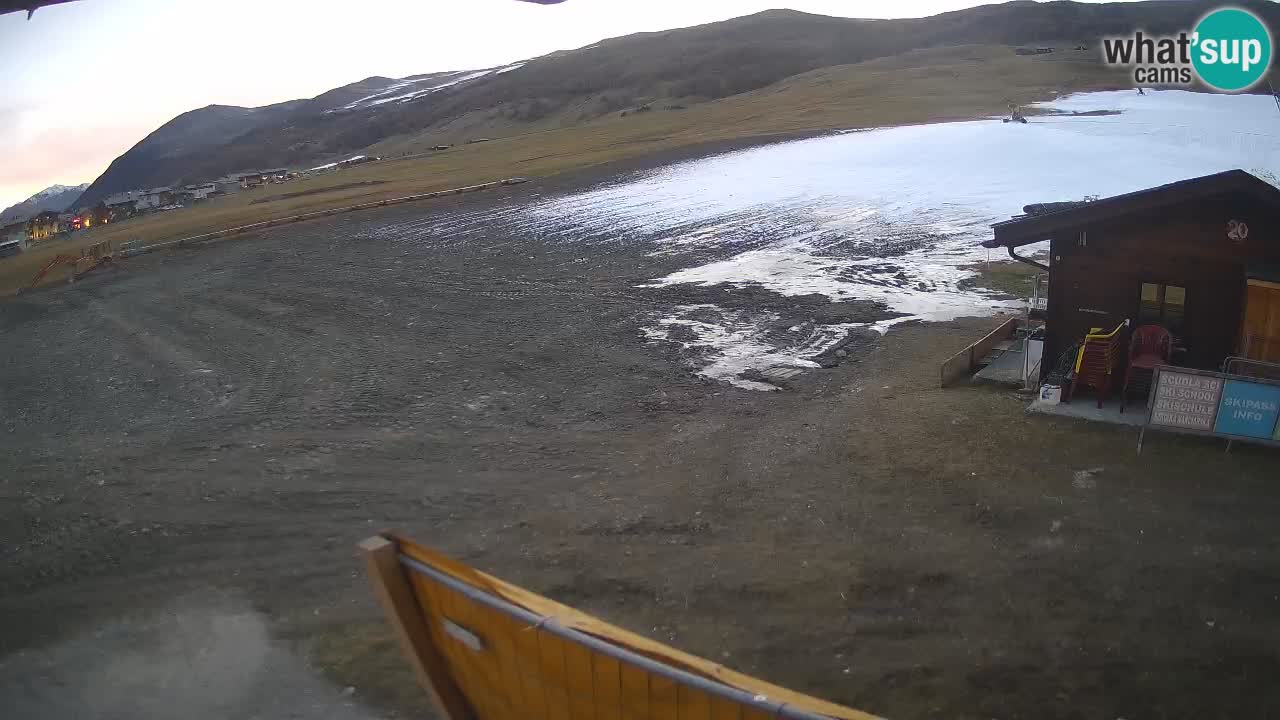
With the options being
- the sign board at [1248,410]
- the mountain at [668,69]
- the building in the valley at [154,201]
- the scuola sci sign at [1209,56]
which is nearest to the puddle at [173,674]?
the sign board at [1248,410]

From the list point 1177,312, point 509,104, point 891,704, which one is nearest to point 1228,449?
point 1177,312

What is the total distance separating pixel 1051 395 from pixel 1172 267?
277cm

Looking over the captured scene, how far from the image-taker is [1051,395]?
43.9 ft

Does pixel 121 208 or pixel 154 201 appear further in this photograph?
pixel 154 201

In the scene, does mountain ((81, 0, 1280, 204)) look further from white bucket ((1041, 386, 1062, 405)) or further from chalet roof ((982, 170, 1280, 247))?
white bucket ((1041, 386, 1062, 405))

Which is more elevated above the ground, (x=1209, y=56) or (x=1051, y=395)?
(x=1209, y=56)

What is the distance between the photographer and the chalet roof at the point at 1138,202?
38.5ft

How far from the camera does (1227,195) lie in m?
12.2

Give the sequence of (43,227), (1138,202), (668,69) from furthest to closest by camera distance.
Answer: (668,69)
(43,227)
(1138,202)

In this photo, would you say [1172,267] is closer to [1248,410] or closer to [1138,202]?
[1138,202]

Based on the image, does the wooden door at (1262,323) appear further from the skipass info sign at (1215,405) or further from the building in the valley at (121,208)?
the building in the valley at (121,208)

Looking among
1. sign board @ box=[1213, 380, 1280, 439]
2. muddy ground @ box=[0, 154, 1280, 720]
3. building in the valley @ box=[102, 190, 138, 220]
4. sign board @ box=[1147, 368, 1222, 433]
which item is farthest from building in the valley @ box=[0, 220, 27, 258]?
sign board @ box=[1213, 380, 1280, 439]

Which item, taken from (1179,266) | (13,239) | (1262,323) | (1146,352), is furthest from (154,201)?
(1262,323)

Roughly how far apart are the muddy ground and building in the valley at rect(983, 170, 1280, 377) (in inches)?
90.8
